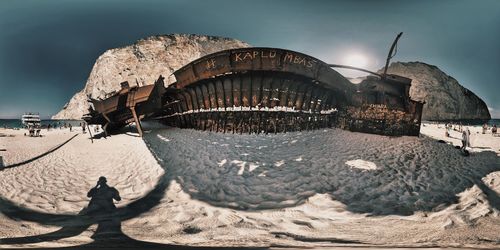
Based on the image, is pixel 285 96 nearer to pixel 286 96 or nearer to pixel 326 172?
pixel 286 96

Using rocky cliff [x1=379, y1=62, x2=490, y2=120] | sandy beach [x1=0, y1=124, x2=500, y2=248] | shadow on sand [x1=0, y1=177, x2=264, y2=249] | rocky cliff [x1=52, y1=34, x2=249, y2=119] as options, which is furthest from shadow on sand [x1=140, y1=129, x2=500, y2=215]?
rocky cliff [x1=379, y1=62, x2=490, y2=120]

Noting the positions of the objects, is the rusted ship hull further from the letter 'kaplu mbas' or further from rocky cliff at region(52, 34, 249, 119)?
rocky cliff at region(52, 34, 249, 119)

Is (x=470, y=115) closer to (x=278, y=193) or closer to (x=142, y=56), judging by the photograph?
(x=142, y=56)

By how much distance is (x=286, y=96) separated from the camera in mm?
12781

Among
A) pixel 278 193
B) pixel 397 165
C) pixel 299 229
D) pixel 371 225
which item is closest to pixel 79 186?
pixel 278 193

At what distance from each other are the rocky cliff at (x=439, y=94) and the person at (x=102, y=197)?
13209cm

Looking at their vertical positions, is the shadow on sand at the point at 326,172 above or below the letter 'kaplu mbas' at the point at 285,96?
below

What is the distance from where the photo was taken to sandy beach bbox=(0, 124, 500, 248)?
4434mm

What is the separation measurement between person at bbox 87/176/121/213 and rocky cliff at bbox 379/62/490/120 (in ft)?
433

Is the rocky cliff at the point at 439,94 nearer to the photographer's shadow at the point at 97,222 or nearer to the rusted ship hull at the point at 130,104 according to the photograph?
the rusted ship hull at the point at 130,104

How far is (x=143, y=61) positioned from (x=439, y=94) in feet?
443

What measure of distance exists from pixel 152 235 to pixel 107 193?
3.82 m

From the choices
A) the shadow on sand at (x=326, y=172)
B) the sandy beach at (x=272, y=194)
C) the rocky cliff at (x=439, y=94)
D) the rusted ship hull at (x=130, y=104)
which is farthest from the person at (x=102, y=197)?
the rocky cliff at (x=439, y=94)

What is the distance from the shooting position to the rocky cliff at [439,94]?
12075 cm
